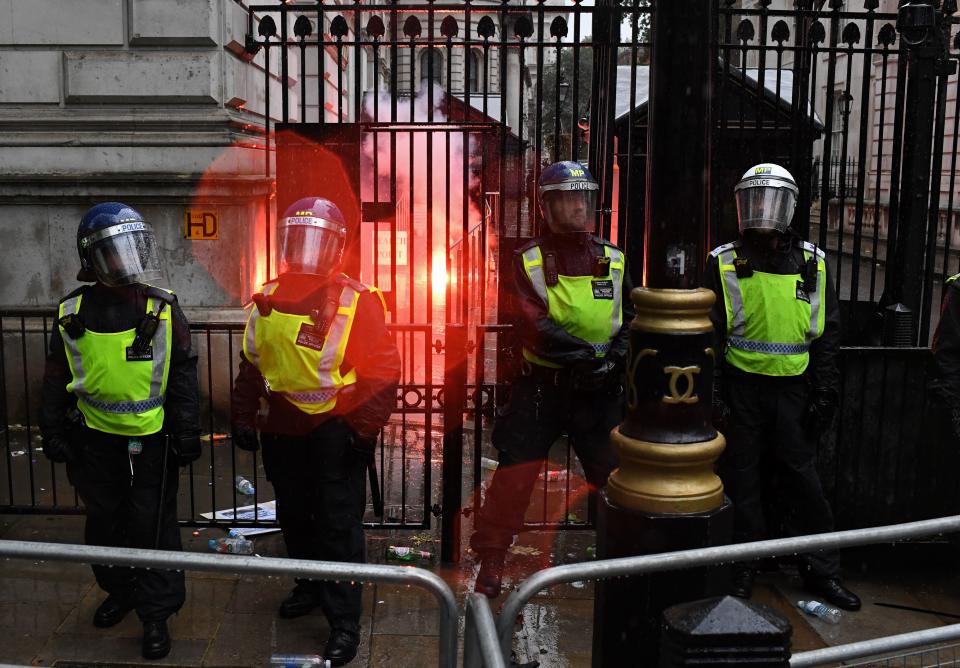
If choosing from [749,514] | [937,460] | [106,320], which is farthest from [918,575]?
[106,320]

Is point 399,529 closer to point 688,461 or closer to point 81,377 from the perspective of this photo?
point 81,377

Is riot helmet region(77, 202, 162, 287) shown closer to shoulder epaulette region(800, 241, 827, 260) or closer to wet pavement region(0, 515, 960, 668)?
wet pavement region(0, 515, 960, 668)

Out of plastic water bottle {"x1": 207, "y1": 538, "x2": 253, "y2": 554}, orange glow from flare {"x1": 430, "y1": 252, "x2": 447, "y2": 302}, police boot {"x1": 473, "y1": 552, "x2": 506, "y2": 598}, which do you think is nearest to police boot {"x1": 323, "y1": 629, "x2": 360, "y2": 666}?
police boot {"x1": 473, "y1": 552, "x2": 506, "y2": 598}

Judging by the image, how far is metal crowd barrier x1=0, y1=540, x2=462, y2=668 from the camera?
2.34 m

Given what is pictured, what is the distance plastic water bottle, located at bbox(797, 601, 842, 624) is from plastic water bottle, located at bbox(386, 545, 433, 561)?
1981 millimetres

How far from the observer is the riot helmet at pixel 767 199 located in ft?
15.6

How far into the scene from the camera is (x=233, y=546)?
543cm

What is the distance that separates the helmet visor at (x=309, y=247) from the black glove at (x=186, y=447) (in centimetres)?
88

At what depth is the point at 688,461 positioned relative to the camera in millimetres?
2938

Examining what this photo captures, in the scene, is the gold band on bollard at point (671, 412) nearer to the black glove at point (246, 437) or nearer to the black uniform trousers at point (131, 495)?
the black glove at point (246, 437)

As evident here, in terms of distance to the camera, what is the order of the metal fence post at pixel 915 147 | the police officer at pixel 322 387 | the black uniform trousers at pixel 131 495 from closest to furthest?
1. the police officer at pixel 322 387
2. the black uniform trousers at pixel 131 495
3. the metal fence post at pixel 915 147

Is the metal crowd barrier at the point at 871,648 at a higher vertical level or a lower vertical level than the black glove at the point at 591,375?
lower

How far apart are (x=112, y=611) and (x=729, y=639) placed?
132 inches

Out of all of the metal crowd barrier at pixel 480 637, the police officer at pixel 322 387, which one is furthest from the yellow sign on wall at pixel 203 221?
the metal crowd barrier at pixel 480 637
